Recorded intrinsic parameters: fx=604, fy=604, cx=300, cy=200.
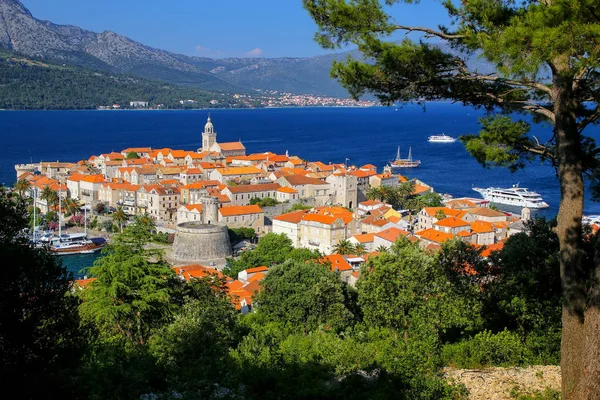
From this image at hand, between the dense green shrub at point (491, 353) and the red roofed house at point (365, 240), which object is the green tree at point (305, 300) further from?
the red roofed house at point (365, 240)

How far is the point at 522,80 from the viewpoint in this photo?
784 centimetres

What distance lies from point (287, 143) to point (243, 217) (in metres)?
69.7

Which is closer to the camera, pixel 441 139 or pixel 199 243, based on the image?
pixel 199 243

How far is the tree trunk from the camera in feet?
23.0

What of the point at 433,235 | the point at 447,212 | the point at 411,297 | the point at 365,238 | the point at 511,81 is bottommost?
the point at 365,238

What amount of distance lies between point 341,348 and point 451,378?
8.10 ft

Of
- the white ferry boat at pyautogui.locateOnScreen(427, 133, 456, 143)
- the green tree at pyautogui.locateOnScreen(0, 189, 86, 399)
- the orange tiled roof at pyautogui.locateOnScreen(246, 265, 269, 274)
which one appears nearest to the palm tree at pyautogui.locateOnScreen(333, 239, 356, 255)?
the orange tiled roof at pyautogui.locateOnScreen(246, 265, 269, 274)

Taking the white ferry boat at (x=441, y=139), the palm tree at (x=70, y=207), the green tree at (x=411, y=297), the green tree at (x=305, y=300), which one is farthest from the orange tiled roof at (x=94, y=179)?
the white ferry boat at (x=441, y=139)

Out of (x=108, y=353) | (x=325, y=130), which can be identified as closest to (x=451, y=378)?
(x=108, y=353)

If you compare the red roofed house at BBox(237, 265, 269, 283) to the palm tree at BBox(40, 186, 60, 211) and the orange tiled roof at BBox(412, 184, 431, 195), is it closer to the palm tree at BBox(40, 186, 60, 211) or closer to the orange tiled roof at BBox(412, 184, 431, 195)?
the palm tree at BBox(40, 186, 60, 211)

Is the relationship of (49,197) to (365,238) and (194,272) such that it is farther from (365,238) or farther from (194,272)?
(365,238)

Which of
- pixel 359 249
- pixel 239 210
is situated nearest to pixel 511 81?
pixel 359 249

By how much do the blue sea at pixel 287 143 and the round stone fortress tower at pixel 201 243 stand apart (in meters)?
6.75

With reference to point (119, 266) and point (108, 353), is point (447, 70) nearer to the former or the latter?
point (108, 353)
